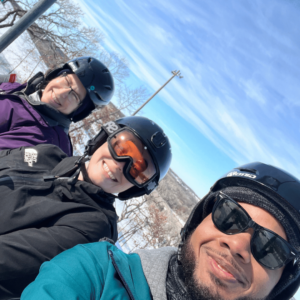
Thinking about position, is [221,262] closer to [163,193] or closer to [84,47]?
[84,47]

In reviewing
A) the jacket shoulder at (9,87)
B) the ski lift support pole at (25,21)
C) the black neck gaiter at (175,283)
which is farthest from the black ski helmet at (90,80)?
the black neck gaiter at (175,283)

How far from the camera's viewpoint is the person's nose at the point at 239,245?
1.56 metres

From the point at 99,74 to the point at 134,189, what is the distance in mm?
2596

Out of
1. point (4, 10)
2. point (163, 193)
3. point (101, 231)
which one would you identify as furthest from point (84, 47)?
point (163, 193)

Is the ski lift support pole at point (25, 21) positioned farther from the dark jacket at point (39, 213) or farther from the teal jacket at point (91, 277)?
the teal jacket at point (91, 277)

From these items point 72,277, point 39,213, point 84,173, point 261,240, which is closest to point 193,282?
point 261,240

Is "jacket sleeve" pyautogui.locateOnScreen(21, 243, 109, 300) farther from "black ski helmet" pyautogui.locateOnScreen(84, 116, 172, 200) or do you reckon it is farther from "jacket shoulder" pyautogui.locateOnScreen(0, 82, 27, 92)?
"jacket shoulder" pyautogui.locateOnScreen(0, 82, 27, 92)

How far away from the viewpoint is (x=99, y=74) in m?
4.11

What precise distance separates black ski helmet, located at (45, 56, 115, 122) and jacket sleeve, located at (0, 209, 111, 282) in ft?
7.45

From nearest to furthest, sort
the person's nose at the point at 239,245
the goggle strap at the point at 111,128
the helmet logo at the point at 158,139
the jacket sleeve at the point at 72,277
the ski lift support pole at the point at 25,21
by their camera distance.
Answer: the jacket sleeve at the point at 72,277, the person's nose at the point at 239,245, the ski lift support pole at the point at 25,21, the goggle strap at the point at 111,128, the helmet logo at the point at 158,139

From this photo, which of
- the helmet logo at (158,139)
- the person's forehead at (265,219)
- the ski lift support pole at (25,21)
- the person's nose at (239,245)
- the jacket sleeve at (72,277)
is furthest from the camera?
the helmet logo at (158,139)

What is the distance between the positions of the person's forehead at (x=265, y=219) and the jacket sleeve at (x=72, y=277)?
129cm

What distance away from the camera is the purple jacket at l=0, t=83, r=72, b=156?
2.73 m

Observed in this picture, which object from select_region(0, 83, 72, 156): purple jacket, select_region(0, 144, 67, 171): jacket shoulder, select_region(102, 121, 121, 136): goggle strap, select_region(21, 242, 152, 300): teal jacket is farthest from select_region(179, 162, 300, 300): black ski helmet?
select_region(0, 83, 72, 156): purple jacket
